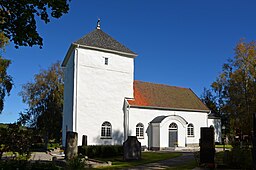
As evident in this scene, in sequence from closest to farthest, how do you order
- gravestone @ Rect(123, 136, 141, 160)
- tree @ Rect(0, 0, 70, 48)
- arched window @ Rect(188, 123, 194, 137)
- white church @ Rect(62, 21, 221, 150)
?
tree @ Rect(0, 0, 70, 48) < gravestone @ Rect(123, 136, 141, 160) < white church @ Rect(62, 21, 221, 150) < arched window @ Rect(188, 123, 194, 137)

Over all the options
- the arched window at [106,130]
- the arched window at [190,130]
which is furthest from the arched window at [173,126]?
the arched window at [106,130]

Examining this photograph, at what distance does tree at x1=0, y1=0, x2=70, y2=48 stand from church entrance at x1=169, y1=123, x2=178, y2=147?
22009 millimetres

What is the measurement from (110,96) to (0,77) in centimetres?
1101

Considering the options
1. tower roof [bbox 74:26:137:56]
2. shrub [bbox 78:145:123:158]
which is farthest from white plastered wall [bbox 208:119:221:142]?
shrub [bbox 78:145:123:158]

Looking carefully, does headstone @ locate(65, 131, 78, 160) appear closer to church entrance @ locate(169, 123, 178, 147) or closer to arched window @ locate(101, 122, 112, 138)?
arched window @ locate(101, 122, 112, 138)

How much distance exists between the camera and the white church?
2623 cm

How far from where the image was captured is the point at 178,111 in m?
32.2

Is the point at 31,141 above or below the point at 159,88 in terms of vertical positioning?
below

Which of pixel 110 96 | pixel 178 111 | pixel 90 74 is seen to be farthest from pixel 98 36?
pixel 178 111

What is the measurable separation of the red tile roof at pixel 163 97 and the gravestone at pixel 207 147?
14753 millimetres

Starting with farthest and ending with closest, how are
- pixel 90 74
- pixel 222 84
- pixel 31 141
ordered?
pixel 222 84 → pixel 90 74 → pixel 31 141

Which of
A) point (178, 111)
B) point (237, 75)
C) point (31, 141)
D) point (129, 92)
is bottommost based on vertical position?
point (31, 141)

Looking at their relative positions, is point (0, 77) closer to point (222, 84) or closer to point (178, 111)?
point (178, 111)

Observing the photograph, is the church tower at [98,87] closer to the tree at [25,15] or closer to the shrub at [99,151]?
the shrub at [99,151]
